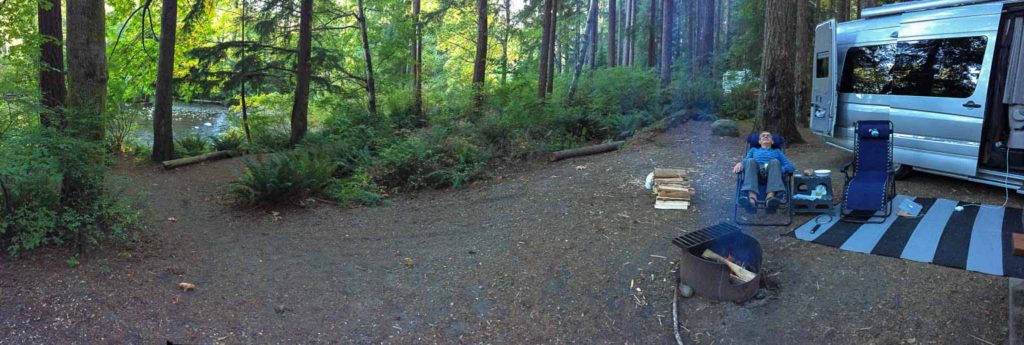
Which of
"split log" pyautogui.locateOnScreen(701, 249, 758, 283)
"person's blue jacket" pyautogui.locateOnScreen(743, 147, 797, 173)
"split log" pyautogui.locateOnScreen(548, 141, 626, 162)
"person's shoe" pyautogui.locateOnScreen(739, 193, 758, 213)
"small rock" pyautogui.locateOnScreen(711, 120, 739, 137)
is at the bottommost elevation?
"split log" pyautogui.locateOnScreen(701, 249, 758, 283)

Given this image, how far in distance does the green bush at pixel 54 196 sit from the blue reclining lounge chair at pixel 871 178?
7.04m

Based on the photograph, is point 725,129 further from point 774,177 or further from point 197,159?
point 197,159

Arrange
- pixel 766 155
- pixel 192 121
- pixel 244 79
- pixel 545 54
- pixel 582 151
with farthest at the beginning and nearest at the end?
1. pixel 192 121
2. pixel 545 54
3. pixel 244 79
4. pixel 582 151
5. pixel 766 155

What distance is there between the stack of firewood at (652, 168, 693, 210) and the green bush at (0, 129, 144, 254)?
558cm

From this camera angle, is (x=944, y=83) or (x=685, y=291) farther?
(x=944, y=83)

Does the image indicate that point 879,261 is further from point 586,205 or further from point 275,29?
point 275,29

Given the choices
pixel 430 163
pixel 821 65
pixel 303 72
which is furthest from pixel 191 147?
pixel 821 65

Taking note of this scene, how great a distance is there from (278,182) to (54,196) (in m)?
3.21

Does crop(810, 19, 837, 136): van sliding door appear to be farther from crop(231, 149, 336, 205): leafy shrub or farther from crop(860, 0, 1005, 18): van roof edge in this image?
crop(231, 149, 336, 205): leafy shrub

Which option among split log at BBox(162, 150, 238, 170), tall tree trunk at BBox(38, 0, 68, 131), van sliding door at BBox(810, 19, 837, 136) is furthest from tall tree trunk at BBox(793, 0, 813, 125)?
tall tree trunk at BBox(38, 0, 68, 131)

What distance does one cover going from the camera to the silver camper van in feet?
20.9

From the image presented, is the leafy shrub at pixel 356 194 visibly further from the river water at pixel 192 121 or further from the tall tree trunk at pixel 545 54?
the river water at pixel 192 121

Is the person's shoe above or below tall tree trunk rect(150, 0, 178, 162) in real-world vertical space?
below

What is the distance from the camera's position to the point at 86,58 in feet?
21.0
